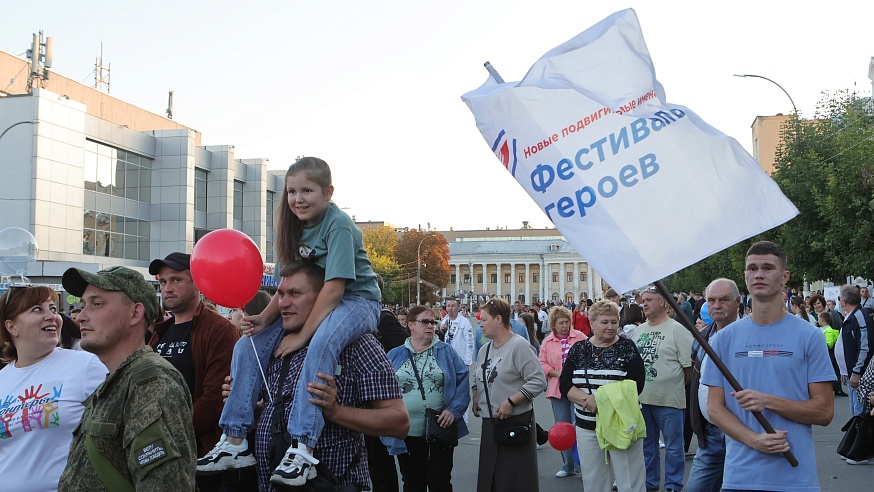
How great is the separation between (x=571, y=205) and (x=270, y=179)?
64731 mm

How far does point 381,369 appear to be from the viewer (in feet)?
12.3

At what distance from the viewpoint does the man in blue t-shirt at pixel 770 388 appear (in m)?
4.30

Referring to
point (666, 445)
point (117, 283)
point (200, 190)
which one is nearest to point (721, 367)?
point (117, 283)

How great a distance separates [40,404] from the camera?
4.11 metres

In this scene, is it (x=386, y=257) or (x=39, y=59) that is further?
(x=386, y=257)

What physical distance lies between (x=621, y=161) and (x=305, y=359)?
5.78 feet

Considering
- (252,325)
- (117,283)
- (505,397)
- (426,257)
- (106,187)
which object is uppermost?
(106,187)

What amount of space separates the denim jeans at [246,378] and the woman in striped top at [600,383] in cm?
419

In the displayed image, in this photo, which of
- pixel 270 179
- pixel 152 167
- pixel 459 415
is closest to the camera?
pixel 459 415

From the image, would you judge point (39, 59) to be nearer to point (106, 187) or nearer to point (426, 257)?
point (106, 187)

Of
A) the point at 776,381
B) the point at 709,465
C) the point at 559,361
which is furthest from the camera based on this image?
the point at 559,361

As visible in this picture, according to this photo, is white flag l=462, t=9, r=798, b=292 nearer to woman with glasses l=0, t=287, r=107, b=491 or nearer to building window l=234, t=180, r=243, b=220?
woman with glasses l=0, t=287, r=107, b=491

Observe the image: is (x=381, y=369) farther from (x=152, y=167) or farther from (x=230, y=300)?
(x=152, y=167)

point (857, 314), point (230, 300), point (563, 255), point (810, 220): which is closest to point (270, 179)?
point (810, 220)
